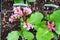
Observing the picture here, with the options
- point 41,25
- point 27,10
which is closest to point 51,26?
point 41,25

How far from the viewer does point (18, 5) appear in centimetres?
151

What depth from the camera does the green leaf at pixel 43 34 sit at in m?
1.45

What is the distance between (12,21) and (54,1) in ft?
0.97

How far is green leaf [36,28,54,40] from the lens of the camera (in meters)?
1.45

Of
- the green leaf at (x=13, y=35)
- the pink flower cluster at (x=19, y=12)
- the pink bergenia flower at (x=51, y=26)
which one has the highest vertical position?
the pink flower cluster at (x=19, y=12)

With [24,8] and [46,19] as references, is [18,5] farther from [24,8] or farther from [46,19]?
[46,19]

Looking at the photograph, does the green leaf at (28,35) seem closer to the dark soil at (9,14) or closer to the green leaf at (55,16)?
the dark soil at (9,14)

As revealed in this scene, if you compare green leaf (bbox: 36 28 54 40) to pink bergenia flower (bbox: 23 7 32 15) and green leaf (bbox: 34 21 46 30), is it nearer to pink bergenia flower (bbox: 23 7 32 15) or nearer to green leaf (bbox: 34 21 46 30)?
green leaf (bbox: 34 21 46 30)

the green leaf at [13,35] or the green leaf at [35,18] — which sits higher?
the green leaf at [35,18]

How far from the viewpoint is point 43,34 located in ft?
4.75

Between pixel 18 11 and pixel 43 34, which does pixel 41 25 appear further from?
pixel 18 11

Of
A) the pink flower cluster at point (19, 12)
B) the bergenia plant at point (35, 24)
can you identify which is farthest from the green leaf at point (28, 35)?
the pink flower cluster at point (19, 12)

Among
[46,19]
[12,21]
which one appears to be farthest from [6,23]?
[46,19]

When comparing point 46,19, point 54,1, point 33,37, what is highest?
point 54,1
